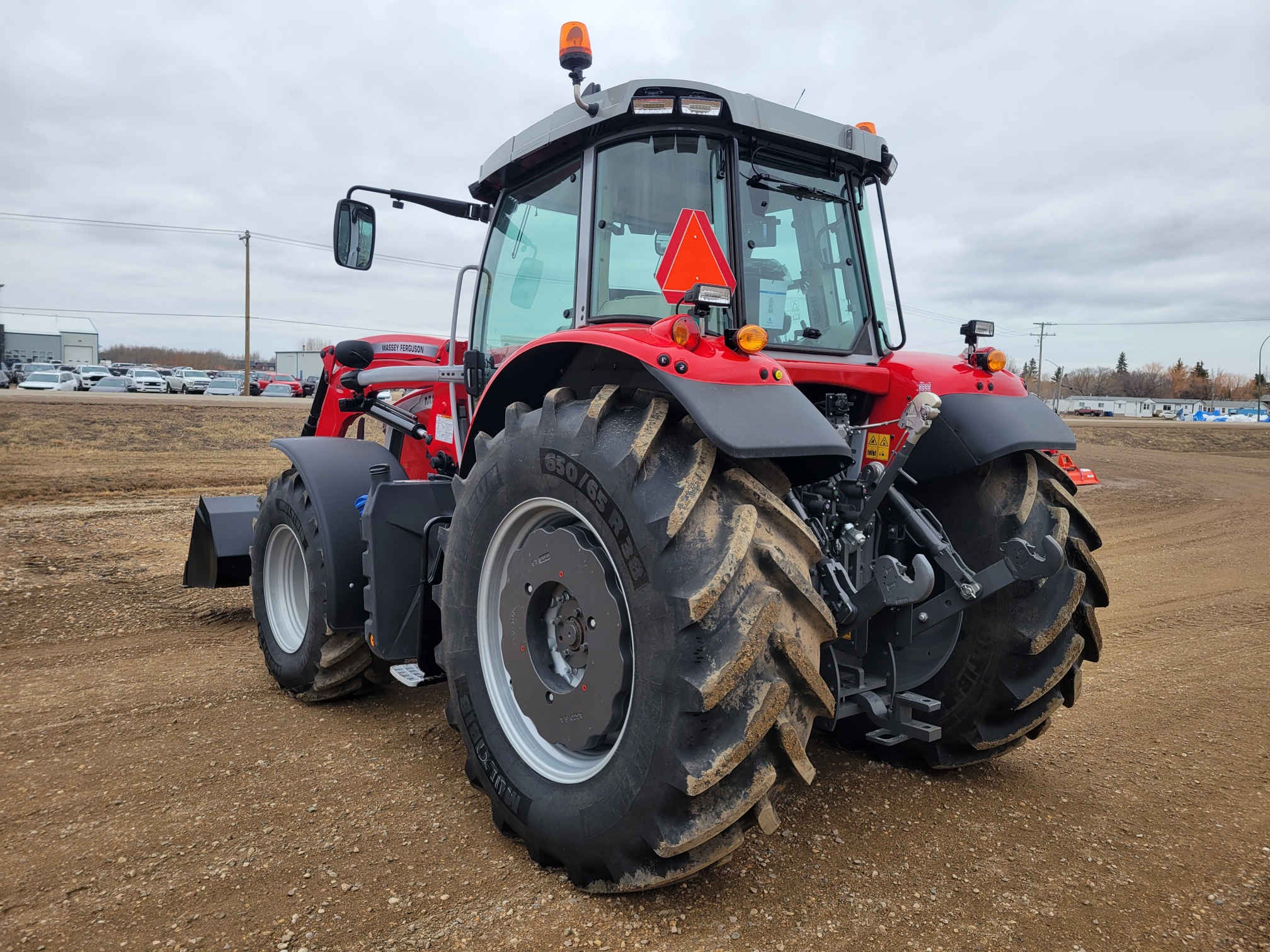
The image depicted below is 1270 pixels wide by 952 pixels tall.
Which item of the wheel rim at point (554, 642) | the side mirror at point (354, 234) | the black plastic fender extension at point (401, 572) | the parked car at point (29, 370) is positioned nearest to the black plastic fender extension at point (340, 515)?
the black plastic fender extension at point (401, 572)

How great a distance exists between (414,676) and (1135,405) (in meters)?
90.2

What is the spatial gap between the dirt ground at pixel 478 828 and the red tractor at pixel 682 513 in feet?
0.73

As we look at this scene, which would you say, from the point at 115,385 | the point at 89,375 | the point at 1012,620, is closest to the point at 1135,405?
the point at 115,385

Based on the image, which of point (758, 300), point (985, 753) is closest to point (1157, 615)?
point (985, 753)

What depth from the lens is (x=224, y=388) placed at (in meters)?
45.8

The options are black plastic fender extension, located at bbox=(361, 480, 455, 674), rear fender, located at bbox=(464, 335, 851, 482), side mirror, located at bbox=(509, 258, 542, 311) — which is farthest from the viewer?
side mirror, located at bbox=(509, 258, 542, 311)

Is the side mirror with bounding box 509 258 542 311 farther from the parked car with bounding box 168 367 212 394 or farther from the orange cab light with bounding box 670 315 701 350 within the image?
the parked car with bounding box 168 367 212 394

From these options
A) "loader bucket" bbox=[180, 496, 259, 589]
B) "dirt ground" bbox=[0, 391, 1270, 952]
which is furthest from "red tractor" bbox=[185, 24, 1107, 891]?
"loader bucket" bbox=[180, 496, 259, 589]

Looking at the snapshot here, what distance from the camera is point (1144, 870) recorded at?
260 cm

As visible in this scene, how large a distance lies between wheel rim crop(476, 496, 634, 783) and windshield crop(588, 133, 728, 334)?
87cm

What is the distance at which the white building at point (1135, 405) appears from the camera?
75.1 metres

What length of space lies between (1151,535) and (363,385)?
357 inches

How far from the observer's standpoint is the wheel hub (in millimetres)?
2371

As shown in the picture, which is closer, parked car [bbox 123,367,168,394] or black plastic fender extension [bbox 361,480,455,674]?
black plastic fender extension [bbox 361,480,455,674]
